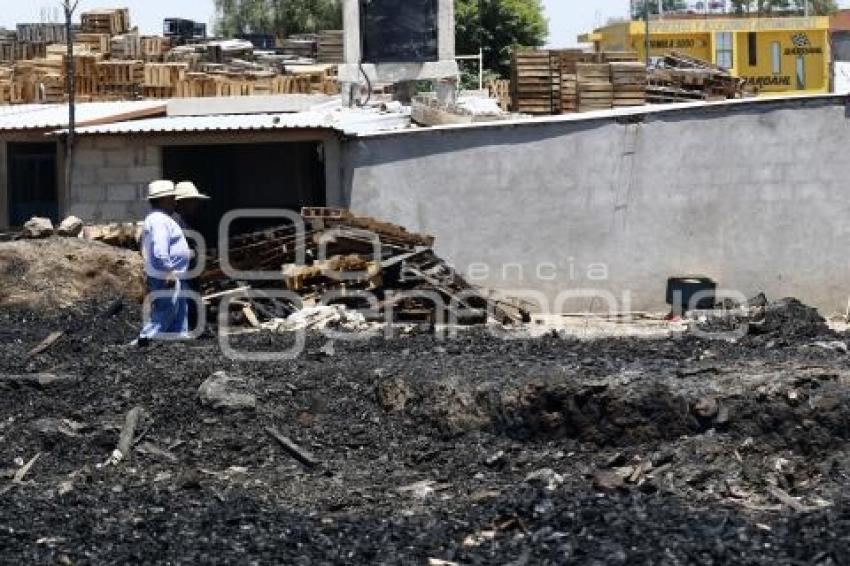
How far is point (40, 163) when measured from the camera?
23594mm

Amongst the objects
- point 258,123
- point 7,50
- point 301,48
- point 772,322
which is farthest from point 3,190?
point 301,48

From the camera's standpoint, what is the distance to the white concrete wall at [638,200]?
20.5 m

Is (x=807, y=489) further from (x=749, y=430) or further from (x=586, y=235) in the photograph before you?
(x=586, y=235)

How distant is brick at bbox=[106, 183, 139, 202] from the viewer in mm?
21688

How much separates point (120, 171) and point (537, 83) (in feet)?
23.6

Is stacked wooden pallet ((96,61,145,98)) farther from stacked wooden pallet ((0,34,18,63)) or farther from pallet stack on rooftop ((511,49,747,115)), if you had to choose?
pallet stack on rooftop ((511,49,747,115))

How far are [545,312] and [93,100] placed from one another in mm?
11870

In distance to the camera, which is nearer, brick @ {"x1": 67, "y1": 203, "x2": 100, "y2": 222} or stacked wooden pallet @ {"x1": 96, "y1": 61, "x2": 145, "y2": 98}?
brick @ {"x1": 67, "y1": 203, "x2": 100, "y2": 222}

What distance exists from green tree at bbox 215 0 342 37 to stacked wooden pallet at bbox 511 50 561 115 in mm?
33844

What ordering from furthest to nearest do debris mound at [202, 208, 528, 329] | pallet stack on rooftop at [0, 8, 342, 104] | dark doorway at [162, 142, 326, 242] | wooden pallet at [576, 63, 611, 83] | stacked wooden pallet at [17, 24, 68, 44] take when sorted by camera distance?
stacked wooden pallet at [17, 24, 68, 44], pallet stack on rooftop at [0, 8, 342, 104], wooden pallet at [576, 63, 611, 83], dark doorway at [162, 142, 326, 242], debris mound at [202, 208, 528, 329]

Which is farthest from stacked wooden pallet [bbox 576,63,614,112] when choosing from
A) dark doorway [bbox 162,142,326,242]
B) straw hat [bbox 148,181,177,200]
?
straw hat [bbox 148,181,177,200]

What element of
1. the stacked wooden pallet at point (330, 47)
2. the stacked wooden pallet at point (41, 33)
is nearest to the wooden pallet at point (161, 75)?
the stacked wooden pallet at point (41, 33)

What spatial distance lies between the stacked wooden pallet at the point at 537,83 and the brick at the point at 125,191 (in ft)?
22.3

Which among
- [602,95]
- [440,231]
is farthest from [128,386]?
[602,95]
